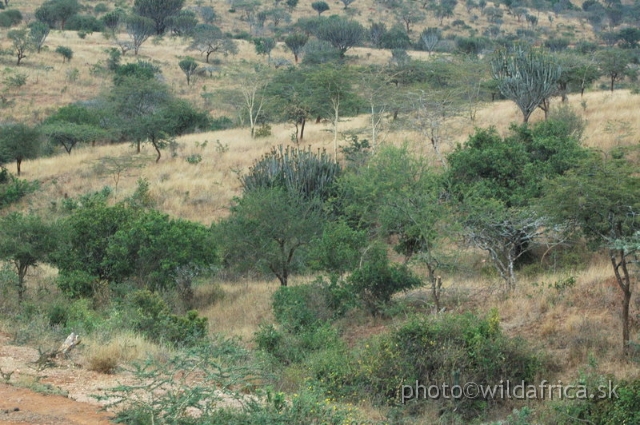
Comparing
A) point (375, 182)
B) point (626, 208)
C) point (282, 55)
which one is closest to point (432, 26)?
point (282, 55)

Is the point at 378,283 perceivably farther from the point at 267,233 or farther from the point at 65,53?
the point at 65,53

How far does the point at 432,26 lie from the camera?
7725 cm

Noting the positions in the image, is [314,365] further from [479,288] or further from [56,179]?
[56,179]

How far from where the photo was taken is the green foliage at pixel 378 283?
1445 cm

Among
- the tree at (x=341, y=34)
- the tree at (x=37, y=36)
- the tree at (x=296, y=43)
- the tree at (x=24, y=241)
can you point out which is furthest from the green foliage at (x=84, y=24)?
the tree at (x=24, y=241)

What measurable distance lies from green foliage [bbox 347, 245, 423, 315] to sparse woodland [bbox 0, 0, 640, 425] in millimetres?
48

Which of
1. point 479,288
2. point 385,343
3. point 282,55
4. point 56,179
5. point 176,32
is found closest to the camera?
point 385,343

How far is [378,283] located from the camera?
1449 centimetres

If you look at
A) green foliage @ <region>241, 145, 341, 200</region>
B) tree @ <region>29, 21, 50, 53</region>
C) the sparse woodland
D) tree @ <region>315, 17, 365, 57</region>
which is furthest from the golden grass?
tree @ <region>315, 17, 365, 57</region>

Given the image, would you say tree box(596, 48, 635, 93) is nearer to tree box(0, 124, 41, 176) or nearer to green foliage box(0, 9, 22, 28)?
tree box(0, 124, 41, 176)

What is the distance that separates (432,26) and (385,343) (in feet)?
234

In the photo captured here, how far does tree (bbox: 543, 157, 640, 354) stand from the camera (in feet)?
34.1

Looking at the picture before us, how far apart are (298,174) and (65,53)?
3383cm

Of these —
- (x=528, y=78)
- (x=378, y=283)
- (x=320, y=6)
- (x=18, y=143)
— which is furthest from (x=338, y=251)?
(x=320, y=6)
